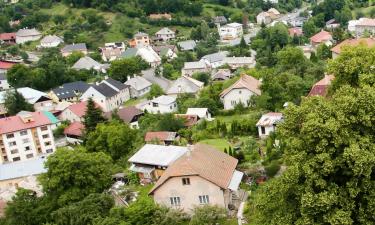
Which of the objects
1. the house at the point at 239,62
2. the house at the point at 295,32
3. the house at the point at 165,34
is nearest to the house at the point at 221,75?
the house at the point at 239,62

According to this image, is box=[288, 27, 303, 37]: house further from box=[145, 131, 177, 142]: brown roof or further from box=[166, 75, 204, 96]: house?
box=[145, 131, 177, 142]: brown roof

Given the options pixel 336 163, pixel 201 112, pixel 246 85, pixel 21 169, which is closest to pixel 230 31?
pixel 246 85

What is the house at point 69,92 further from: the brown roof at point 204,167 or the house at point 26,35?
the house at point 26,35

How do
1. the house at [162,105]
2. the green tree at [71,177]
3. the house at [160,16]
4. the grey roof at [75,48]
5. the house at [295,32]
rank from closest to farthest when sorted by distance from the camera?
1. the green tree at [71,177]
2. the house at [162,105]
3. the house at [295,32]
4. the grey roof at [75,48]
5. the house at [160,16]

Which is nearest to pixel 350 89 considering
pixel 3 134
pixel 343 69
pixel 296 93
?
pixel 343 69

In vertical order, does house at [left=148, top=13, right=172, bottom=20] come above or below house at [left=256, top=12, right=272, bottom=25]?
above

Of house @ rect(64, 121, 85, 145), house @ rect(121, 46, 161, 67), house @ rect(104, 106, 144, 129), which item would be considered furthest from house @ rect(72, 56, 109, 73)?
house @ rect(64, 121, 85, 145)

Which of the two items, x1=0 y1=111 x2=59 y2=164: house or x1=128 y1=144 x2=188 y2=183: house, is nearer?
x1=128 y1=144 x2=188 y2=183: house
